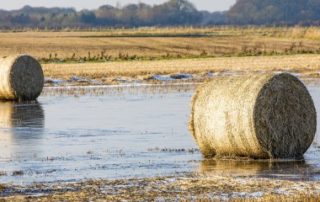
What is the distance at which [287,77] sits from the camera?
17.1m

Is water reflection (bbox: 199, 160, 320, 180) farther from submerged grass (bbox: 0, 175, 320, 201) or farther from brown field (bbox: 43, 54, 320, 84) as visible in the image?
brown field (bbox: 43, 54, 320, 84)

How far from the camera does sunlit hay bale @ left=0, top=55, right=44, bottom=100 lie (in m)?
32.2

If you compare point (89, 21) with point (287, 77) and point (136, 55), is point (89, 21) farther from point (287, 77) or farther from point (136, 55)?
point (287, 77)

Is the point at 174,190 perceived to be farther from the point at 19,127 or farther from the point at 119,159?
the point at 19,127

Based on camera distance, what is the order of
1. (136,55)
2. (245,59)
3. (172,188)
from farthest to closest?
(136,55) → (245,59) → (172,188)

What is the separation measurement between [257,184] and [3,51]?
4919cm

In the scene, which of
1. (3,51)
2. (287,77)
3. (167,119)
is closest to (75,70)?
(3,51)

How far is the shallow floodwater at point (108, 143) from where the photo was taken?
15.9 m

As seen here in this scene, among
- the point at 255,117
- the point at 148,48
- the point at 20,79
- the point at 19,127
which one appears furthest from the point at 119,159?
the point at 148,48

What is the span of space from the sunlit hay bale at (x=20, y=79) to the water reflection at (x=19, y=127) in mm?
501

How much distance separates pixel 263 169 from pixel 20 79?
17.4 m

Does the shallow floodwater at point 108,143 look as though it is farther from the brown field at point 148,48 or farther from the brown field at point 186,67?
the brown field at point 148,48

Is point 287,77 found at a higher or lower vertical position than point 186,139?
higher

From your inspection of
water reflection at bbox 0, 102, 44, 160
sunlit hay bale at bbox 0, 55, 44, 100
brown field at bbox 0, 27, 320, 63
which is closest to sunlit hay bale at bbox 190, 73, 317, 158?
water reflection at bbox 0, 102, 44, 160
